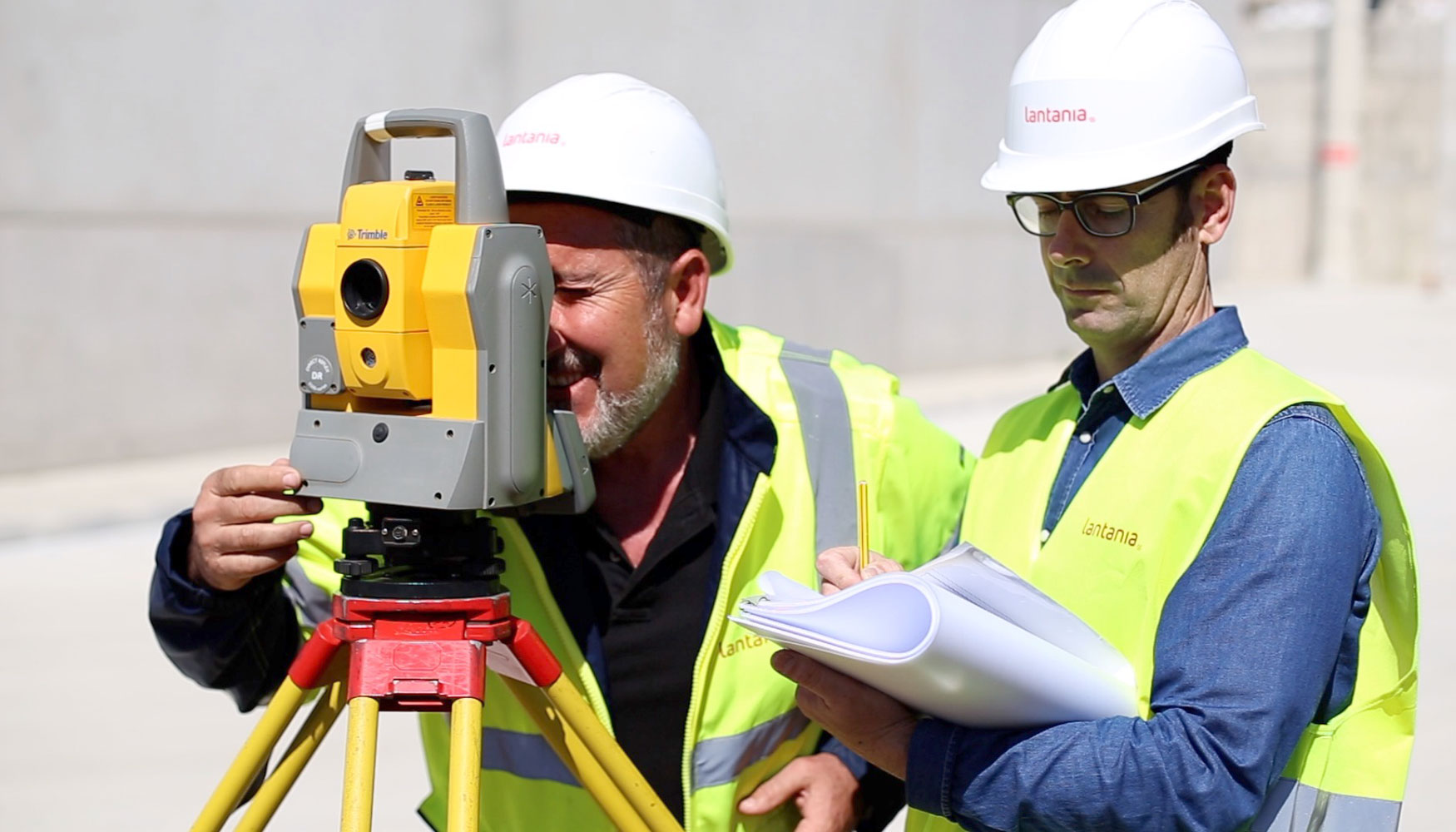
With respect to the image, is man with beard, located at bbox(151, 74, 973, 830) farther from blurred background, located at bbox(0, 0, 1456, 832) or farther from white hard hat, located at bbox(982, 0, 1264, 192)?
blurred background, located at bbox(0, 0, 1456, 832)

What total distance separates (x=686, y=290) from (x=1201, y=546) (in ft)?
2.91

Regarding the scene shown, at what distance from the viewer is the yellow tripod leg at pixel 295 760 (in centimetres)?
161

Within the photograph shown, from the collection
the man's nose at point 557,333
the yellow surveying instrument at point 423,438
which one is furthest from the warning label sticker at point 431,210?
the man's nose at point 557,333

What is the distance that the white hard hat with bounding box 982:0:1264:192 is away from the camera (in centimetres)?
165

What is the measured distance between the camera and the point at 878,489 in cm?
207

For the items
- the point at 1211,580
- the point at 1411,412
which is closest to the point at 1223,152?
the point at 1211,580

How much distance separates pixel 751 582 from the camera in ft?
6.58

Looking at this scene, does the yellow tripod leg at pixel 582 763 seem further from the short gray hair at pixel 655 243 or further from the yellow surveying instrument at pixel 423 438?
the short gray hair at pixel 655 243

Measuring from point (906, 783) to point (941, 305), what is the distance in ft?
29.9

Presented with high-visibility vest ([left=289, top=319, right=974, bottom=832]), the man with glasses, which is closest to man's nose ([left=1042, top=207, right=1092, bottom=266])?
the man with glasses

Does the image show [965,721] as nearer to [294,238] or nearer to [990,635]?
[990,635]

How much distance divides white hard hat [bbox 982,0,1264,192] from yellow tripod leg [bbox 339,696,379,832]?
36.2 inches

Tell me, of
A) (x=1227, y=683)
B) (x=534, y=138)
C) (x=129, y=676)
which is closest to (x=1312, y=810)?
(x=1227, y=683)

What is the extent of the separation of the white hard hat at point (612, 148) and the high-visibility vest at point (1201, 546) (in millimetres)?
721
